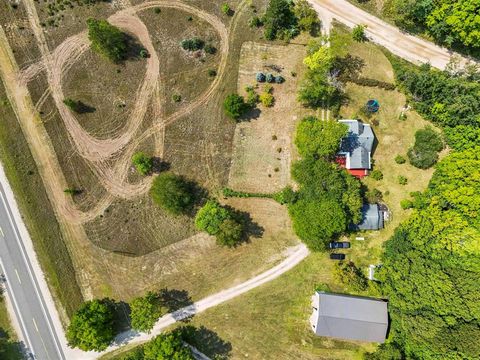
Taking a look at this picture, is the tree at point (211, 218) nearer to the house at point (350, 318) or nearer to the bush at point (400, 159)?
the house at point (350, 318)

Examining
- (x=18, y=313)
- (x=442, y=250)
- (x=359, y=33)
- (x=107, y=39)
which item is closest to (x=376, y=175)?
(x=442, y=250)

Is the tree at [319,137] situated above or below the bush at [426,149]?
above

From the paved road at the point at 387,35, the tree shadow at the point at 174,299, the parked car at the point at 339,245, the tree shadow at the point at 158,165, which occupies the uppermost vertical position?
the paved road at the point at 387,35

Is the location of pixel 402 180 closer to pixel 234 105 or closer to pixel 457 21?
pixel 457 21

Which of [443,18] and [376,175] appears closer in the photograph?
[443,18]

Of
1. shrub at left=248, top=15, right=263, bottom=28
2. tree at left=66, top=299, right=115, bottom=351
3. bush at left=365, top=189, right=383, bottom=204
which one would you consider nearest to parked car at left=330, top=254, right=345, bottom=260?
bush at left=365, top=189, right=383, bottom=204

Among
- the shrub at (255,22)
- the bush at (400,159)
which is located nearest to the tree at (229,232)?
the bush at (400,159)

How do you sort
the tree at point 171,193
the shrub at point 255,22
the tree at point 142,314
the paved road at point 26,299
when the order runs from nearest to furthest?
the tree at point 142,314 → the tree at point 171,193 → the paved road at point 26,299 → the shrub at point 255,22

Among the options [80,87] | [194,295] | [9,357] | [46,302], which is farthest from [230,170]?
[9,357]
